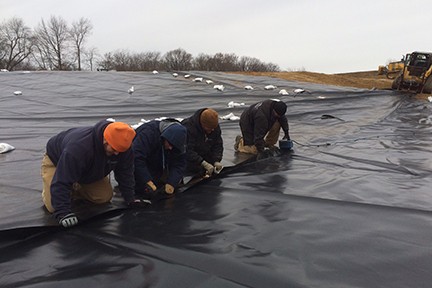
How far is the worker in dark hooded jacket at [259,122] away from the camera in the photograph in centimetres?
412

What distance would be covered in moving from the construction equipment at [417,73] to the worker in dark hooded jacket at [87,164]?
459 inches

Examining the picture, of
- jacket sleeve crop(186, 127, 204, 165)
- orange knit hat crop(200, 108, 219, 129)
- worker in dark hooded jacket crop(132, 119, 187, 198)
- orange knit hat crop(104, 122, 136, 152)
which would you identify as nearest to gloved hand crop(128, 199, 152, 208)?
worker in dark hooded jacket crop(132, 119, 187, 198)

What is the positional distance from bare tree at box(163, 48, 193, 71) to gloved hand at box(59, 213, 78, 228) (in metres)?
42.2

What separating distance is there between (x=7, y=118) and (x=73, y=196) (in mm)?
4799

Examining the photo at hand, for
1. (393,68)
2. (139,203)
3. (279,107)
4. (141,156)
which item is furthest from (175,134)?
(393,68)

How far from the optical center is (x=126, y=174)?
2525 millimetres

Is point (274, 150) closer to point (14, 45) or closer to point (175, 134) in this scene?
point (175, 134)

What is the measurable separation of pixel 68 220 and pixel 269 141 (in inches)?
129

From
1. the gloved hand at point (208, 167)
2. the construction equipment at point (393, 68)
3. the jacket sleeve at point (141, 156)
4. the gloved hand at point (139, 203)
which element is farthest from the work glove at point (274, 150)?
the construction equipment at point (393, 68)

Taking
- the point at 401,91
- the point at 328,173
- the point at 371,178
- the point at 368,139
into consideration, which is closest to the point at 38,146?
the point at 328,173

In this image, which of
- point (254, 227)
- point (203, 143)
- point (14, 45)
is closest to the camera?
point (254, 227)

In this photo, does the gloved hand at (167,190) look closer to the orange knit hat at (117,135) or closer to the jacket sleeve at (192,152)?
the jacket sleeve at (192,152)

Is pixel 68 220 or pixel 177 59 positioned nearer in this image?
pixel 68 220

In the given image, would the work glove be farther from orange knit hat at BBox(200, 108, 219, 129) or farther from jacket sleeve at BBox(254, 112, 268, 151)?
orange knit hat at BBox(200, 108, 219, 129)
